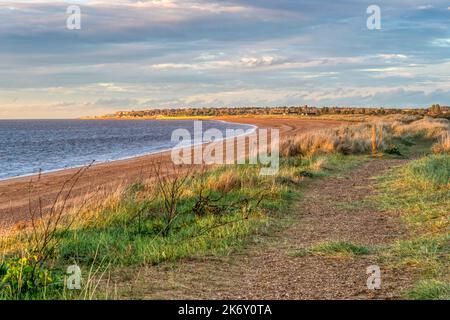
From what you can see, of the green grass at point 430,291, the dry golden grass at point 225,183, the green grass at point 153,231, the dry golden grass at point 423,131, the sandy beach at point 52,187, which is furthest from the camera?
the dry golden grass at point 423,131

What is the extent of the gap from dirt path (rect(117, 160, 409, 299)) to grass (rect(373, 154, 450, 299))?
0.28 meters

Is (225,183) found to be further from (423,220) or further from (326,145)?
(326,145)

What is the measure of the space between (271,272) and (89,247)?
9.49 ft

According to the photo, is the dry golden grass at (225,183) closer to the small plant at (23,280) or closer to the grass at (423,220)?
the grass at (423,220)

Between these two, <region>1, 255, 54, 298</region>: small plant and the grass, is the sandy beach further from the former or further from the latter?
<region>1, 255, 54, 298</region>: small plant

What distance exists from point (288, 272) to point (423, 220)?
12.9 ft

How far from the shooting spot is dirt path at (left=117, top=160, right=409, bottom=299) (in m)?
6.39

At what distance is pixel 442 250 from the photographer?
7.96 metres

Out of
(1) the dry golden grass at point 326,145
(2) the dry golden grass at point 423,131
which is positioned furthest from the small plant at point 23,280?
(2) the dry golden grass at point 423,131

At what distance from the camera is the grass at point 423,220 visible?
22.1ft

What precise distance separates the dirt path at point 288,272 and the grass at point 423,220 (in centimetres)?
28

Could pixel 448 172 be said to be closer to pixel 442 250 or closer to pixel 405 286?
pixel 442 250
